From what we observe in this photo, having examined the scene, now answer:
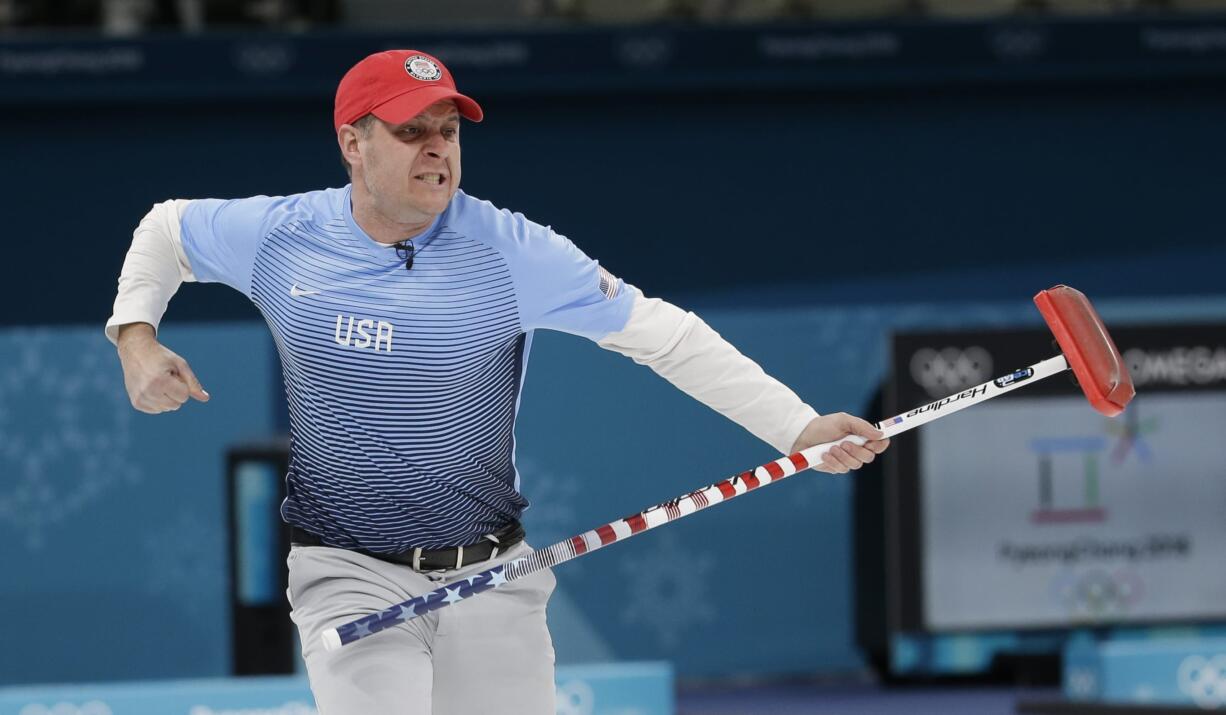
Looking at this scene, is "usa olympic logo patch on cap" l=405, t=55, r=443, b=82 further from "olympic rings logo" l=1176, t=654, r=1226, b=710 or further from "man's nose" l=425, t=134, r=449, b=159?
"olympic rings logo" l=1176, t=654, r=1226, b=710

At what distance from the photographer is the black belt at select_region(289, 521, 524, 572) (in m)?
3.84

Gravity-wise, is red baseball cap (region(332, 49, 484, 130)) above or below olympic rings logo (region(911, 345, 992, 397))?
above

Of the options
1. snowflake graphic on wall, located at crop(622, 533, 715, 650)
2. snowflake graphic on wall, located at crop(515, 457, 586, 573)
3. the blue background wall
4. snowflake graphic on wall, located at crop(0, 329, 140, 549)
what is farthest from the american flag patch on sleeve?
the blue background wall

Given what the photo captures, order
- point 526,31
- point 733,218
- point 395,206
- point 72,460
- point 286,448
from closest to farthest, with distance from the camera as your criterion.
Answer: point 395,206
point 286,448
point 72,460
point 526,31
point 733,218

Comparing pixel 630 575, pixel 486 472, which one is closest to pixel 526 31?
pixel 630 575

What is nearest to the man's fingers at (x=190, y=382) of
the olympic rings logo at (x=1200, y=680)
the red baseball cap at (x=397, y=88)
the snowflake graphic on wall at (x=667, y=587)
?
the red baseball cap at (x=397, y=88)

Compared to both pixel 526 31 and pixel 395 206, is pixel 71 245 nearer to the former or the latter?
pixel 526 31

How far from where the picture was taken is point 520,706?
12.3ft

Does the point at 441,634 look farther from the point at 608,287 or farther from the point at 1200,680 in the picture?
the point at 1200,680

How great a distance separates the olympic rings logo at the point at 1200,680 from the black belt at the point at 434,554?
3.31 metres

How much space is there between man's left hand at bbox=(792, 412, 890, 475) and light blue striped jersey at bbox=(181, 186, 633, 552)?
0.48 metres

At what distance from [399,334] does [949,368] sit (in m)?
3.49

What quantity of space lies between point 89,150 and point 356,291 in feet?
19.8

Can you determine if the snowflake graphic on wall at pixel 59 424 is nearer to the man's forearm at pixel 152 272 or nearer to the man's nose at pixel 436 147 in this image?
the man's forearm at pixel 152 272
